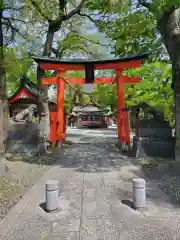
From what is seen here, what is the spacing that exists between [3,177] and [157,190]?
4.37m

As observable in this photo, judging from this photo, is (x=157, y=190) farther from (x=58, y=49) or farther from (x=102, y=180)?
(x=58, y=49)

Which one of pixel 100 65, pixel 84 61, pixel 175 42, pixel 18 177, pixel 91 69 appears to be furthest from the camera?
pixel 91 69

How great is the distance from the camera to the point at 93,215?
4.32m

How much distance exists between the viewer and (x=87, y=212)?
445cm

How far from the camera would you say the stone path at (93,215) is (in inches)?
144

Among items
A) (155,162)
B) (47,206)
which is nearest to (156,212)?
(47,206)

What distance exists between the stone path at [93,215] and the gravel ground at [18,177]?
0.71 feet

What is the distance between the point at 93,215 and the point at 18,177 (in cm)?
333

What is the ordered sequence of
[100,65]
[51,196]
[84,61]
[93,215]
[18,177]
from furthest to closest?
[100,65], [84,61], [18,177], [51,196], [93,215]

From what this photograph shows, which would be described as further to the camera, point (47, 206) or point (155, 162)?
point (155, 162)

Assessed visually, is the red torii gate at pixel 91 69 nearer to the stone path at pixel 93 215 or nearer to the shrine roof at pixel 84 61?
the shrine roof at pixel 84 61

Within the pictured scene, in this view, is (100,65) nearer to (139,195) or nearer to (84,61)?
(84,61)

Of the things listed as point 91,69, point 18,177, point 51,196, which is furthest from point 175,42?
point 18,177

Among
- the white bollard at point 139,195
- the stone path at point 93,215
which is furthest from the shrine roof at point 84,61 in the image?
the white bollard at point 139,195
